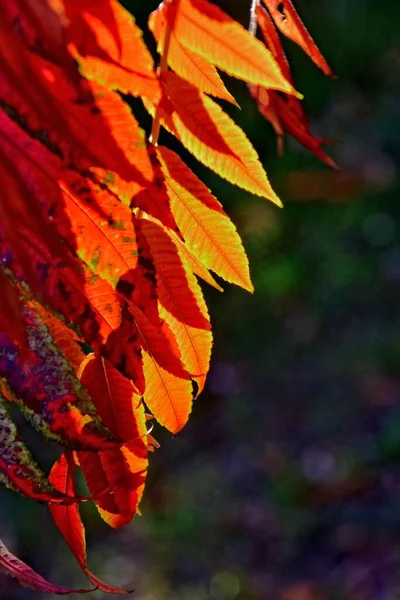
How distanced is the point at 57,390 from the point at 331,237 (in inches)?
133

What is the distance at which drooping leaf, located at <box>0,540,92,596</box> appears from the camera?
490 mm

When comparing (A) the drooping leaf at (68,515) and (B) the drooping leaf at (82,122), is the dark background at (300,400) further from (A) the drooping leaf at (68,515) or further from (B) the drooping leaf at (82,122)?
(B) the drooping leaf at (82,122)

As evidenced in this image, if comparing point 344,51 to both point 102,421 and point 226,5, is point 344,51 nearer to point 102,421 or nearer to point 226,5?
point 226,5

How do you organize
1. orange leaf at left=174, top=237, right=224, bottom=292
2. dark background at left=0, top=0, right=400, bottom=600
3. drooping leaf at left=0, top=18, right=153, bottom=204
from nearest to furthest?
1. drooping leaf at left=0, top=18, right=153, bottom=204
2. orange leaf at left=174, top=237, right=224, bottom=292
3. dark background at left=0, top=0, right=400, bottom=600

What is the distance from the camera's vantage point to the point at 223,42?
51 centimetres

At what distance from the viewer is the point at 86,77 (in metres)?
0.48

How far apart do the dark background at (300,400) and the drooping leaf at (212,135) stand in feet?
7.30

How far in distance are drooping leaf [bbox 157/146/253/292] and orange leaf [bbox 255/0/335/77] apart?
16 cm

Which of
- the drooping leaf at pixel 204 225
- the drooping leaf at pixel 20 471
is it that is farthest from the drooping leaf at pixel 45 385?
the drooping leaf at pixel 204 225

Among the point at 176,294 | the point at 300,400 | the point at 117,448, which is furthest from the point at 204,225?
the point at 300,400

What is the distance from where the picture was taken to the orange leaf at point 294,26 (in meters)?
0.65

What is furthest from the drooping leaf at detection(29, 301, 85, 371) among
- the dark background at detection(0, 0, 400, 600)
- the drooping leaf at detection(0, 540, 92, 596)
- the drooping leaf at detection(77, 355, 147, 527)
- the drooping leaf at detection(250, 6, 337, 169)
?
the dark background at detection(0, 0, 400, 600)

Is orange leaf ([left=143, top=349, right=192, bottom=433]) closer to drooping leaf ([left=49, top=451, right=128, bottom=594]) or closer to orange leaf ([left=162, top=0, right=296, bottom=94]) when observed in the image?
drooping leaf ([left=49, top=451, right=128, bottom=594])

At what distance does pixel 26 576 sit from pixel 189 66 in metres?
0.33
